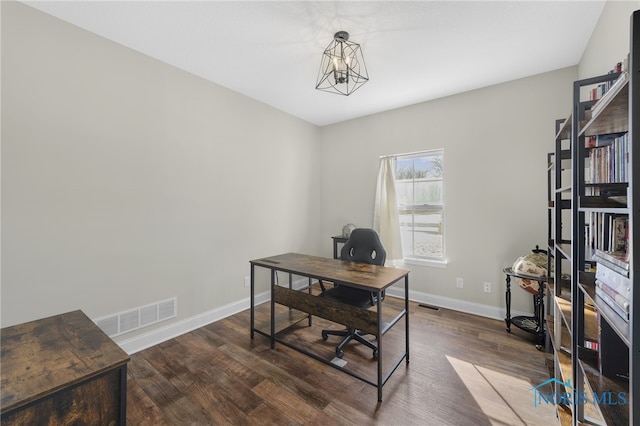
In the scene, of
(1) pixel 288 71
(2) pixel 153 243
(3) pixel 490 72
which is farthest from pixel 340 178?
(2) pixel 153 243

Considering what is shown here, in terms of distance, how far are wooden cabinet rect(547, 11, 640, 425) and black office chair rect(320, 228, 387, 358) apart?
1.26 meters

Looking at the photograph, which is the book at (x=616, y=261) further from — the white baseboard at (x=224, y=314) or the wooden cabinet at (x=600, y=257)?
the white baseboard at (x=224, y=314)

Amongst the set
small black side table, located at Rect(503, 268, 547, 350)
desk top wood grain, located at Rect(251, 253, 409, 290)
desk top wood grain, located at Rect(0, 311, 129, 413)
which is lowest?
small black side table, located at Rect(503, 268, 547, 350)

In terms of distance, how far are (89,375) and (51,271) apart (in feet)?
4.97

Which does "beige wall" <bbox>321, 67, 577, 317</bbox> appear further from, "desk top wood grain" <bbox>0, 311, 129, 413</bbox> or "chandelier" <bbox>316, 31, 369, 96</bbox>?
"desk top wood grain" <bbox>0, 311, 129, 413</bbox>

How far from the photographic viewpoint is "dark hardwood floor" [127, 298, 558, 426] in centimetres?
162

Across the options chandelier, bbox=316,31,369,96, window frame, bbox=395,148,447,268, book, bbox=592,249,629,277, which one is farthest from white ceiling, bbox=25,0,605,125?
book, bbox=592,249,629,277

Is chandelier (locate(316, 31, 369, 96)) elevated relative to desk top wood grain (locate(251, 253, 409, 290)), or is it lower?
elevated

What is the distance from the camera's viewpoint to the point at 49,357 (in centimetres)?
105

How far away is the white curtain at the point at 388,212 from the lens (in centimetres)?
362

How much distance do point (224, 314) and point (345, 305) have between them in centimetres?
173

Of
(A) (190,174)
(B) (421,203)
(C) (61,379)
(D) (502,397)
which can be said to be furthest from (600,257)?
(A) (190,174)

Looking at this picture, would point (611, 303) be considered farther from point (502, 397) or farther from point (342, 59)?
point (342, 59)

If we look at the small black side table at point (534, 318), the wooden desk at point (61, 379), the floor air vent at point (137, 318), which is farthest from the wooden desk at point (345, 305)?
the wooden desk at point (61, 379)
